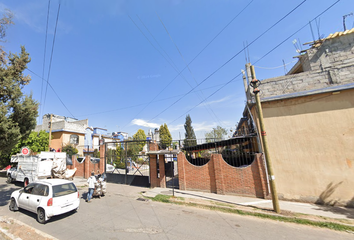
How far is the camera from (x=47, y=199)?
609 centimetres

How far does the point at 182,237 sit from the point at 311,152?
823 cm

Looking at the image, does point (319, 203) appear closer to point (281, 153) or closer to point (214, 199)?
point (281, 153)

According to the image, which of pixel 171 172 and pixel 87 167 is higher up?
pixel 87 167

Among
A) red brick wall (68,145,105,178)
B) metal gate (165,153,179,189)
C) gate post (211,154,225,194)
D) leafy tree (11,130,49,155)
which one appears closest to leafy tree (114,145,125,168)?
red brick wall (68,145,105,178)

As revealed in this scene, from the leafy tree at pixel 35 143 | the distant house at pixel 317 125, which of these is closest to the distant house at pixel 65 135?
the leafy tree at pixel 35 143

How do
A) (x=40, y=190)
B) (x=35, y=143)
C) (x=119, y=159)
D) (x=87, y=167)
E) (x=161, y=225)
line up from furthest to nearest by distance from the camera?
(x=119, y=159) → (x=35, y=143) → (x=87, y=167) → (x=40, y=190) → (x=161, y=225)

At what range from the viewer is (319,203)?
7934mm

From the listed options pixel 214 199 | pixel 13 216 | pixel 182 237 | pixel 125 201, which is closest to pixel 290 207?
pixel 214 199

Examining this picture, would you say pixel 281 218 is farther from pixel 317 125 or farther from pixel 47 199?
pixel 47 199

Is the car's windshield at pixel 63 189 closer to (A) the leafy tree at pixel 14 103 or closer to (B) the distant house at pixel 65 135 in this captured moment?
(A) the leafy tree at pixel 14 103

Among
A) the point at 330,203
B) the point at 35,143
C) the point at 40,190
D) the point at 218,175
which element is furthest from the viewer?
the point at 35,143

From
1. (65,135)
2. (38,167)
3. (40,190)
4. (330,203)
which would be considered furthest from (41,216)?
(65,135)

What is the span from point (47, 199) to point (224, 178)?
928 centimetres

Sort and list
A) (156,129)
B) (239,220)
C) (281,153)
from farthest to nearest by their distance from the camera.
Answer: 1. (156,129)
2. (281,153)
3. (239,220)
